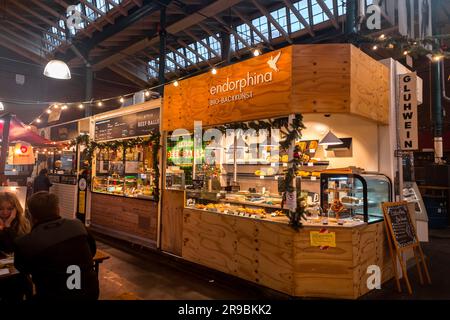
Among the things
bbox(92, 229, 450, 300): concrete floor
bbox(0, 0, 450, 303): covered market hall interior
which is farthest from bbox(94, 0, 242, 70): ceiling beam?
bbox(92, 229, 450, 300): concrete floor

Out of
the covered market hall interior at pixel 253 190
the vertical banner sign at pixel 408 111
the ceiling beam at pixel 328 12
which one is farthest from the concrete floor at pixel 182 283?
the ceiling beam at pixel 328 12

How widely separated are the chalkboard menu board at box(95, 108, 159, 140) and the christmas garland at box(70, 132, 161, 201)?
144 millimetres

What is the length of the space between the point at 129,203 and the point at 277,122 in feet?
12.9

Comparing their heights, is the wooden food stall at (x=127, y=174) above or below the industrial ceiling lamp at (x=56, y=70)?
below

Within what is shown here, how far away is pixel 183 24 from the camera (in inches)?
482

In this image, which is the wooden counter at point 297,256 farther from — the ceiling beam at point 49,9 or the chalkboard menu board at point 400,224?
the ceiling beam at point 49,9

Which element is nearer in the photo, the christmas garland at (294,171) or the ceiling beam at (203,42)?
the christmas garland at (294,171)

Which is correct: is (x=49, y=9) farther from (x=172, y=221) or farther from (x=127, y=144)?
(x=172, y=221)

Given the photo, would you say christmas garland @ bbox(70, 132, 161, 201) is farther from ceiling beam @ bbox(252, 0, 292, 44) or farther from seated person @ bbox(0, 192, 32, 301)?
ceiling beam @ bbox(252, 0, 292, 44)

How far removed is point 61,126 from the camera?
396 inches

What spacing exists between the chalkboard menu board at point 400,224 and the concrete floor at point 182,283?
65cm

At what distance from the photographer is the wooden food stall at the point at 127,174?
6.23m

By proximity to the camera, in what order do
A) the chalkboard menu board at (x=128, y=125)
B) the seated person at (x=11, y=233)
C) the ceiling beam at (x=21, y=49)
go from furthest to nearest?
the ceiling beam at (x=21, y=49), the chalkboard menu board at (x=128, y=125), the seated person at (x=11, y=233)

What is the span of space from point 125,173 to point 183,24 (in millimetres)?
7422
